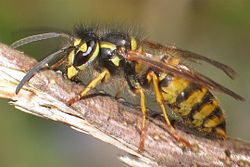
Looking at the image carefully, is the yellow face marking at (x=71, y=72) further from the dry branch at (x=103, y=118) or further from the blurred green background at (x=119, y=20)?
the blurred green background at (x=119, y=20)

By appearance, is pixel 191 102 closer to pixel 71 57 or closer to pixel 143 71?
pixel 143 71

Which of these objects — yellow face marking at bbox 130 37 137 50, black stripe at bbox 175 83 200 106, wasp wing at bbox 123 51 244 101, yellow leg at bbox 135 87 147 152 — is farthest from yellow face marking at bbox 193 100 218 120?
yellow face marking at bbox 130 37 137 50

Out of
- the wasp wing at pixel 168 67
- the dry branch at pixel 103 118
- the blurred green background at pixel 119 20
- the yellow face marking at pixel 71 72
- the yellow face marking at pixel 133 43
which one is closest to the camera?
the dry branch at pixel 103 118

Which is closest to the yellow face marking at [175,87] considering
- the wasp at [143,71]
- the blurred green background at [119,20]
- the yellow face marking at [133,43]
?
the wasp at [143,71]

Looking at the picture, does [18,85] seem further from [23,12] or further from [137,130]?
[23,12]

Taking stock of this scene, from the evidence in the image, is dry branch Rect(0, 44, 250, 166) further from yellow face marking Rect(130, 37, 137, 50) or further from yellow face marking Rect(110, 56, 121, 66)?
yellow face marking Rect(130, 37, 137, 50)

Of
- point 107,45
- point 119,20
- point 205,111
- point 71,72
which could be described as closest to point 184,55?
point 205,111

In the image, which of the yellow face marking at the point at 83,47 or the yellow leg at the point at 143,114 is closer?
the yellow leg at the point at 143,114
